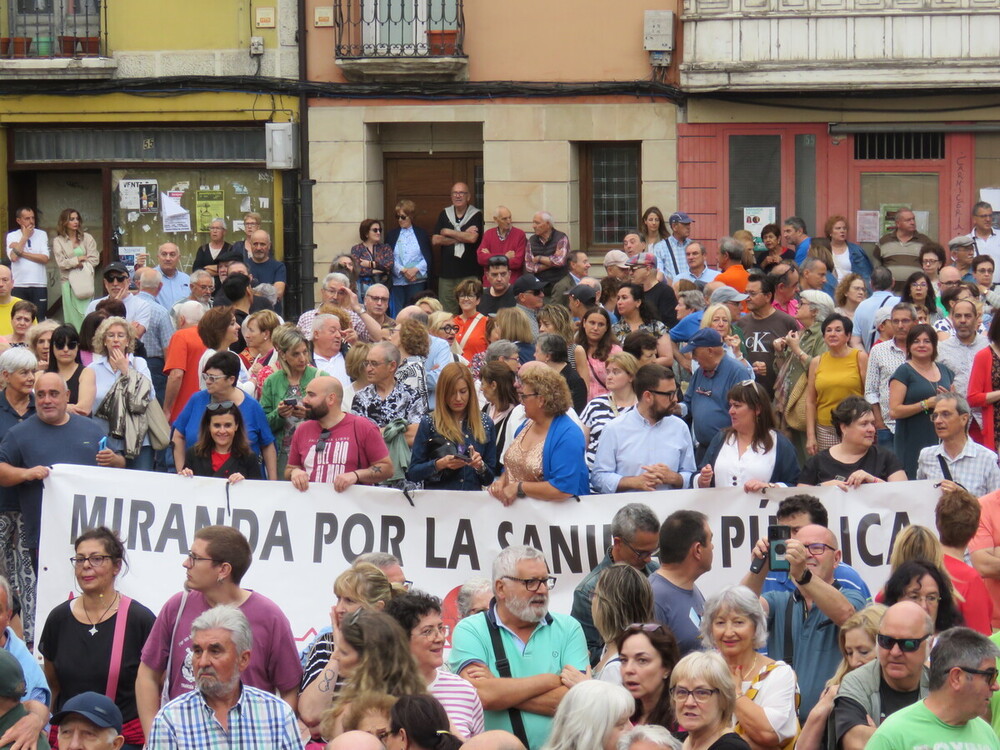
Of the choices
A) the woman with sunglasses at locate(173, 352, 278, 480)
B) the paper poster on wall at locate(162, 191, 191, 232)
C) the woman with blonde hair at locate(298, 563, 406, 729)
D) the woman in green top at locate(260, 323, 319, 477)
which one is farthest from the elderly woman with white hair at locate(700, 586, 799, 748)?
the paper poster on wall at locate(162, 191, 191, 232)

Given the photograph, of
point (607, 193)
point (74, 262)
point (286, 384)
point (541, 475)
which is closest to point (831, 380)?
point (541, 475)

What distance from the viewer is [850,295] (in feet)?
47.5

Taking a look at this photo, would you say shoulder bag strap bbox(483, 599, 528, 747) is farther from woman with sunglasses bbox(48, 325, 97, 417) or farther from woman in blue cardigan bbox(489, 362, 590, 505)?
woman with sunglasses bbox(48, 325, 97, 417)

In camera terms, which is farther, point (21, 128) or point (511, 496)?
point (21, 128)

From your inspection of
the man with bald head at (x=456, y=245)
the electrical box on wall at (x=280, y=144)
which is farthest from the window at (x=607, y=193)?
the electrical box on wall at (x=280, y=144)

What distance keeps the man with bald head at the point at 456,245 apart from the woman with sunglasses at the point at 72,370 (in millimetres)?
8922

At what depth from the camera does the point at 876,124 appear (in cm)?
2044

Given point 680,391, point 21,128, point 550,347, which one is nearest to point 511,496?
point 550,347

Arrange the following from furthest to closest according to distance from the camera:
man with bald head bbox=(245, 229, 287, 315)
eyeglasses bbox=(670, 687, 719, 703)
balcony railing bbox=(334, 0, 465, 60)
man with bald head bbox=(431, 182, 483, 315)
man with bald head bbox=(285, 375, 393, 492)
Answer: balcony railing bbox=(334, 0, 465, 60)
man with bald head bbox=(431, 182, 483, 315)
man with bald head bbox=(245, 229, 287, 315)
man with bald head bbox=(285, 375, 393, 492)
eyeglasses bbox=(670, 687, 719, 703)

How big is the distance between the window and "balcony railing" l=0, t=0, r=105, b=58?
251 inches

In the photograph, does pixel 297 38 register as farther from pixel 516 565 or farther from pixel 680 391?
pixel 516 565

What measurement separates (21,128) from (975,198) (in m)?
12.1

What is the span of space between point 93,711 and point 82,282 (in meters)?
12.0

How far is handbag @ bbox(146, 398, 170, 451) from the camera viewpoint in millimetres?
11266
